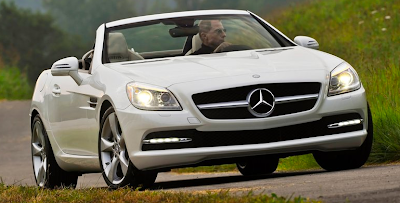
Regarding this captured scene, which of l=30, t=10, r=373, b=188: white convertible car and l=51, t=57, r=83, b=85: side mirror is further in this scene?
l=51, t=57, r=83, b=85: side mirror

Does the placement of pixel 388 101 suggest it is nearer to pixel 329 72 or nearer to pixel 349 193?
pixel 329 72

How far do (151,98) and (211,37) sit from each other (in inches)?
67.1

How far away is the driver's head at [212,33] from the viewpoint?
33.1 feet

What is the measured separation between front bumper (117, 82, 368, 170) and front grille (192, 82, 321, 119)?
0.04 metres

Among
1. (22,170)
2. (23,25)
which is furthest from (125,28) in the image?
(23,25)

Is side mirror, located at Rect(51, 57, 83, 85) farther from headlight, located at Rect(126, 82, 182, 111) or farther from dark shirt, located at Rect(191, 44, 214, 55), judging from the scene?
headlight, located at Rect(126, 82, 182, 111)

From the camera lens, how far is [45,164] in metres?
10.9

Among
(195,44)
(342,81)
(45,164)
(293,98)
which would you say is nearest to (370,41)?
(45,164)

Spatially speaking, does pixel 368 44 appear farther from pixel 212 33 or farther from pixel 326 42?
pixel 212 33

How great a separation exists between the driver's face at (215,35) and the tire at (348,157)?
1282mm

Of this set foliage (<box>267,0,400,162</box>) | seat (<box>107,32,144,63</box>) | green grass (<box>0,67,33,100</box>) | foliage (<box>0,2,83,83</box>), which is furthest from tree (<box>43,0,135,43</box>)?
seat (<box>107,32,144,63</box>)

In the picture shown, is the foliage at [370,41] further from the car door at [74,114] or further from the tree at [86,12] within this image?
the tree at [86,12]

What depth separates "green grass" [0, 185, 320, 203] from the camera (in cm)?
680

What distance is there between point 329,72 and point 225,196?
211 cm
